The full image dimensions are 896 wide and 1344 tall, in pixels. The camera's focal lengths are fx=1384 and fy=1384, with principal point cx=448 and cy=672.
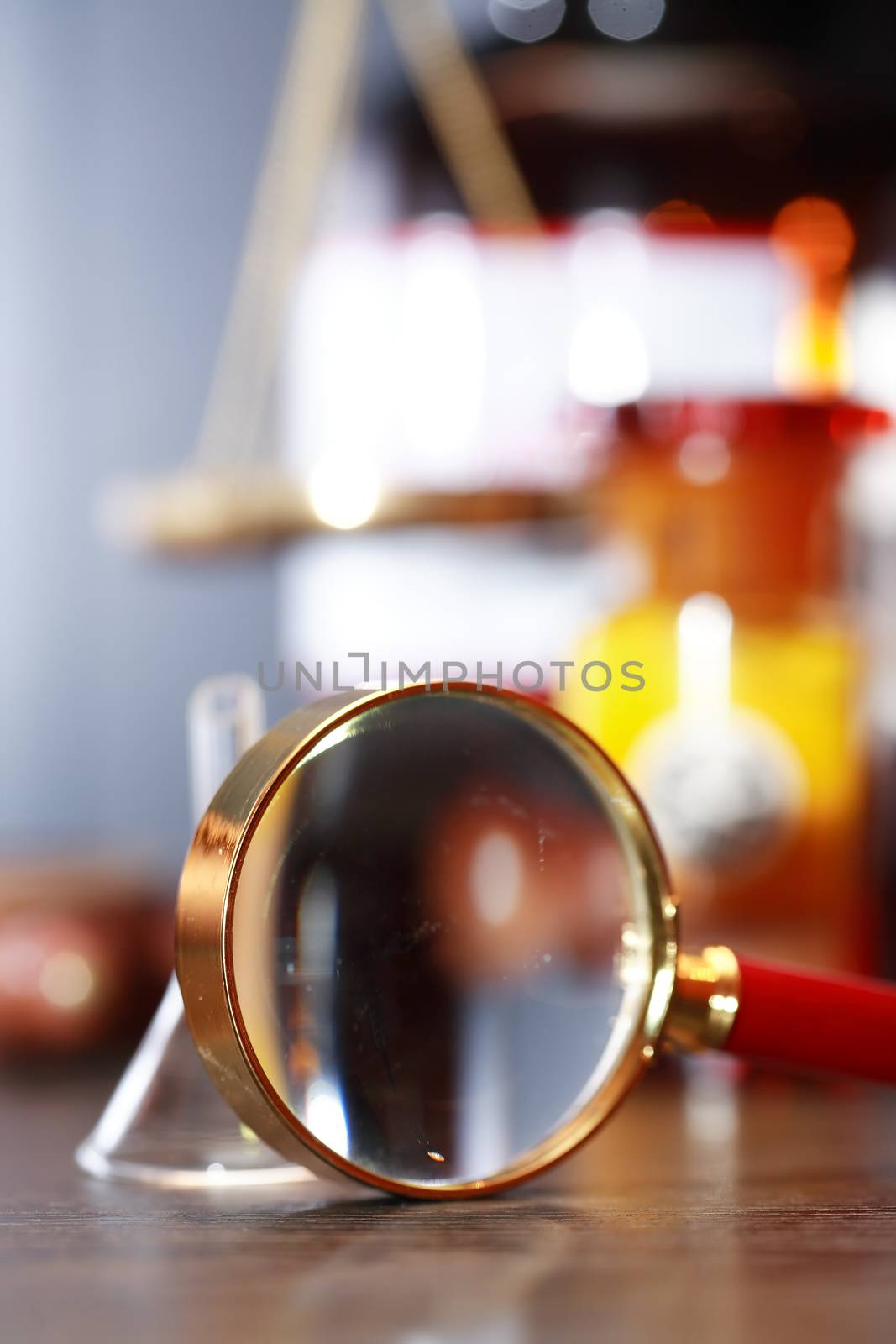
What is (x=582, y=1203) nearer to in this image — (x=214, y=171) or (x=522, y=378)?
(x=522, y=378)

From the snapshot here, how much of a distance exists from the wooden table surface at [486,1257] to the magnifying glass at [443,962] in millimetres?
21

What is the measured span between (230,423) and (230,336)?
0.13 m

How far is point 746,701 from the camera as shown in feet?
1.73

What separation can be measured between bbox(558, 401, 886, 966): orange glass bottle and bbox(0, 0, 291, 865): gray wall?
574mm

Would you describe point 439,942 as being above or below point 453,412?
below

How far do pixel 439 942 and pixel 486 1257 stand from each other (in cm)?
8

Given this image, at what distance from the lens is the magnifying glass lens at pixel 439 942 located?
1.03 feet

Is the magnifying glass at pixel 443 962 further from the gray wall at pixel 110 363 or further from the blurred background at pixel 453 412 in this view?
the gray wall at pixel 110 363

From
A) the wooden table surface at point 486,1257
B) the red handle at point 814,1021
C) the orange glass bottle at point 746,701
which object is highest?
the orange glass bottle at point 746,701

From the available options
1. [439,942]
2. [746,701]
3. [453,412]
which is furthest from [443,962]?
[453,412]

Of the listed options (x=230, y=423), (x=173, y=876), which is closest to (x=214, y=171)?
(x=230, y=423)

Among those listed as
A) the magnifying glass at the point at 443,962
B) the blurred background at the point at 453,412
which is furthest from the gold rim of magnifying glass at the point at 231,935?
the blurred background at the point at 453,412

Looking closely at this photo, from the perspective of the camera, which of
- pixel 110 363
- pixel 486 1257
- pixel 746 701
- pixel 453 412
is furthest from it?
pixel 110 363

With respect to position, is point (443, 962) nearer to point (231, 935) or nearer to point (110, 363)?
point (231, 935)
